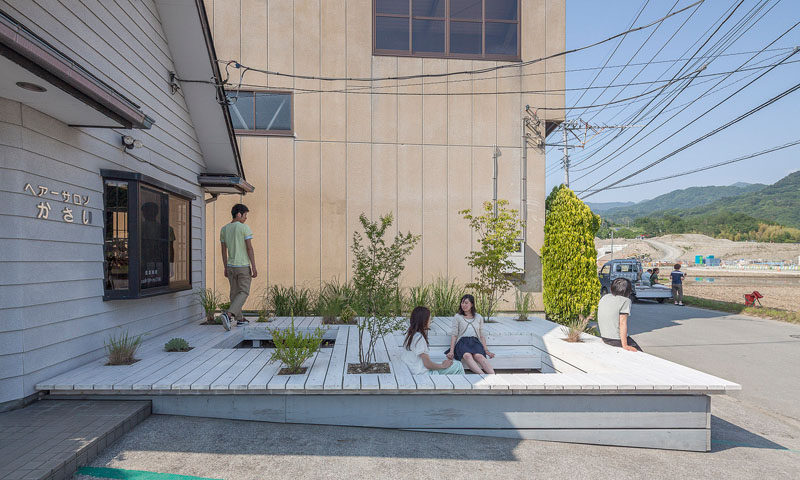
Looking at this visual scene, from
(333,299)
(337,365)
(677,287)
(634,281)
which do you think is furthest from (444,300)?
(634,281)

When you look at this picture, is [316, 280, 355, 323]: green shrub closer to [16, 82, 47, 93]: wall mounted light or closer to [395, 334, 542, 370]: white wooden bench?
[395, 334, 542, 370]: white wooden bench

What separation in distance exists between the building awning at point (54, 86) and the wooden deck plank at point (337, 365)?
3095 millimetres

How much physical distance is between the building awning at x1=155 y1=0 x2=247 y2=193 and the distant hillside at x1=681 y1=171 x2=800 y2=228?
135109 millimetres

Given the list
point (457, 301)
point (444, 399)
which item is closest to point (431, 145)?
point (457, 301)

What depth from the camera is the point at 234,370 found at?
13.2 ft

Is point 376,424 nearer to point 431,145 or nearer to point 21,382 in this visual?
point 21,382

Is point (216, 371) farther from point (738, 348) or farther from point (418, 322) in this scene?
point (738, 348)

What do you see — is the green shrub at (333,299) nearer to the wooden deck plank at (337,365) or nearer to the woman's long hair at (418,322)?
the wooden deck plank at (337,365)

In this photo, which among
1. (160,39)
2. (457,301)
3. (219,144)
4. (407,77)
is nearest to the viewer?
(160,39)

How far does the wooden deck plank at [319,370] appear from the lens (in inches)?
140

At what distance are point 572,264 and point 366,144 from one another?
4.80 metres

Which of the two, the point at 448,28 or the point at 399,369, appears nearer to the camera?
the point at 399,369

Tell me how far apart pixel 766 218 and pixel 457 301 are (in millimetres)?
139873

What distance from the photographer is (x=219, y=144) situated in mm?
7152
